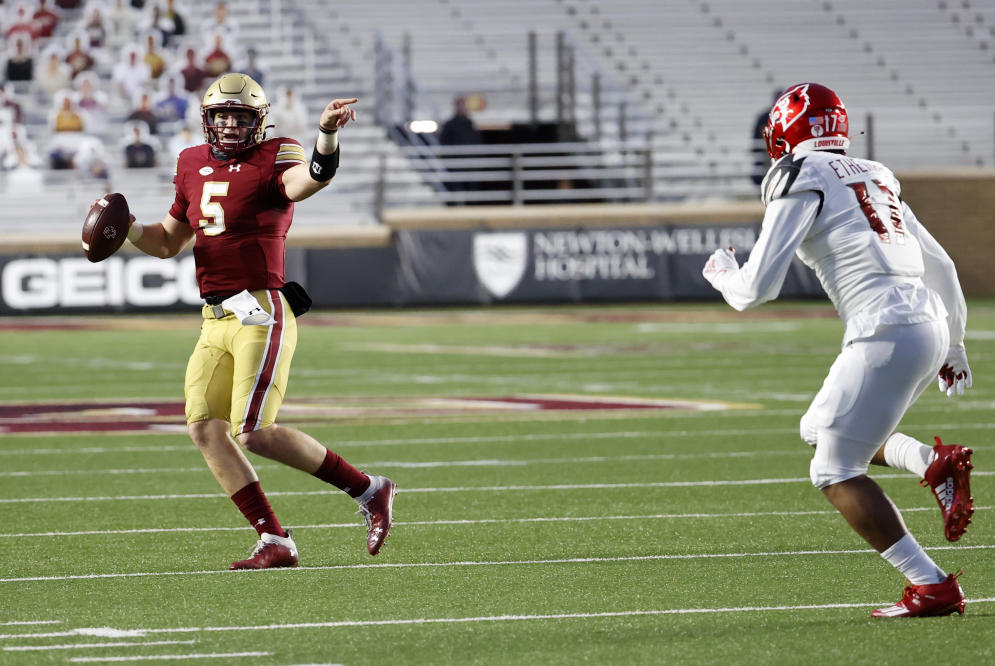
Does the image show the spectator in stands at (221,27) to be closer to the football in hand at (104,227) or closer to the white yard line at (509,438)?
the white yard line at (509,438)

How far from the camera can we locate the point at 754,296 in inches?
203

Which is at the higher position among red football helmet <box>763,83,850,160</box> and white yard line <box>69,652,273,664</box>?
red football helmet <box>763,83,850,160</box>

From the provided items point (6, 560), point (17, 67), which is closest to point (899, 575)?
point (6, 560)

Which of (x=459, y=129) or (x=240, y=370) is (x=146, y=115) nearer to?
(x=459, y=129)

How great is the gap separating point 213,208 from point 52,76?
905 inches

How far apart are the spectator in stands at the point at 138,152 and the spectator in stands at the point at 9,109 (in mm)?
2157

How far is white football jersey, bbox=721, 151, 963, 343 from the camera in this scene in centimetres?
519

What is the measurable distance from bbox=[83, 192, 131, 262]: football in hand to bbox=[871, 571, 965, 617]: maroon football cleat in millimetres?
3422

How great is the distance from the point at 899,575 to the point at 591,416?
615cm

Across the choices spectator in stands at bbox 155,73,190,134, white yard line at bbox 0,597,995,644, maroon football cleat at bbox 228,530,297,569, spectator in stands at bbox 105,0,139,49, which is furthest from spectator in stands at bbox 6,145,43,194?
white yard line at bbox 0,597,995,644

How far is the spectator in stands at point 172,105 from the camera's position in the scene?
27391 mm

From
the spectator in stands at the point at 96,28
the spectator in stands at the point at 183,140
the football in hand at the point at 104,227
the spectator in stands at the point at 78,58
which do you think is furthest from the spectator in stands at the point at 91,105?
the football in hand at the point at 104,227

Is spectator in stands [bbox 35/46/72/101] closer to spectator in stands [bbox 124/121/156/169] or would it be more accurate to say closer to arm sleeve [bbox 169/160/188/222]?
spectator in stands [bbox 124/121/156/169]

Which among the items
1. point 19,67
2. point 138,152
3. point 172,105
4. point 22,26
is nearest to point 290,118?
point 172,105
